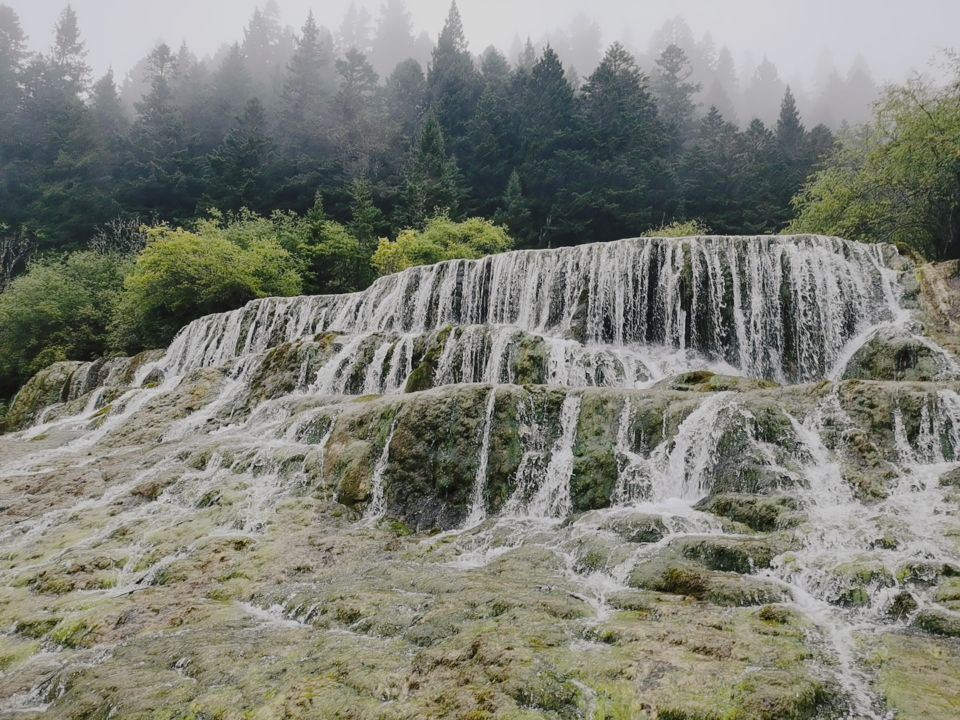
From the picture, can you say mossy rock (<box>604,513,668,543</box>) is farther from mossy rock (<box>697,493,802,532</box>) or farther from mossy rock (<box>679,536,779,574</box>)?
mossy rock (<box>697,493,802,532</box>)

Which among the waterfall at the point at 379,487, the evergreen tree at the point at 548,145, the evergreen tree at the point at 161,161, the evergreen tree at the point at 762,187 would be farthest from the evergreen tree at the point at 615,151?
the waterfall at the point at 379,487

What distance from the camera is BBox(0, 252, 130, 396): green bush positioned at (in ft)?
87.6

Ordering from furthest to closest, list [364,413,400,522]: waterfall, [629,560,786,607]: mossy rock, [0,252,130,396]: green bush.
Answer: [0,252,130,396]: green bush < [364,413,400,522]: waterfall < [629,560,786,607]: mossy rock

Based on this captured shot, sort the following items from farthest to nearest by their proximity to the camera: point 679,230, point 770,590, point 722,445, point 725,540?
point 679,230, point 722,445, point 725,540, point 770,590

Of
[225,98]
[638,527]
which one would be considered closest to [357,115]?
[225,98]

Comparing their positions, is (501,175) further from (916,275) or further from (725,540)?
(725,540)

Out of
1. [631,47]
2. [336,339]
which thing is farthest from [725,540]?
[631,47]

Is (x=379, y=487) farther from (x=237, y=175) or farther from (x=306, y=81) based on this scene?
(x=306, y=81)

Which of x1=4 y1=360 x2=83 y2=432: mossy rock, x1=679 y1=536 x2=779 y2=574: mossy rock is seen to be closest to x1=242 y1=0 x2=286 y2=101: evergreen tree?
x1=4 y1=360 x2=83 y2=432: mossy rock

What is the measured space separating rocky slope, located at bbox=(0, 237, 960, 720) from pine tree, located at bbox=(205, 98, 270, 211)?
30.3 meters

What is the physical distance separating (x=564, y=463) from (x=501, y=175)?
38.3 metres

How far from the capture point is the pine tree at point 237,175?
4119 cm

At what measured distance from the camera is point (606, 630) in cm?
394

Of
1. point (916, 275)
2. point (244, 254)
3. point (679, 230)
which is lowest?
point (916, 275)
